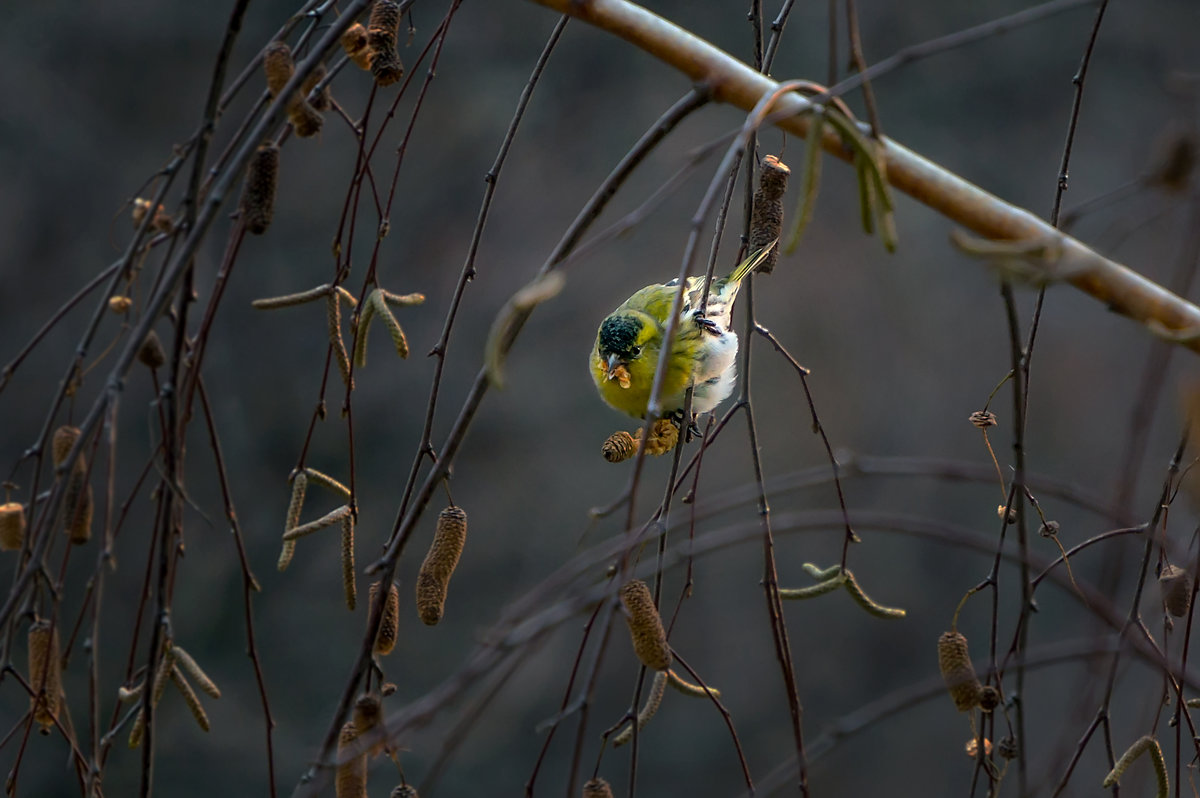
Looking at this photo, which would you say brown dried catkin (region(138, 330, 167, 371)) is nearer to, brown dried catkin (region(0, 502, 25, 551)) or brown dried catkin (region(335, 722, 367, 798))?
brown dried catkin (region(0, 502, 25, 551))

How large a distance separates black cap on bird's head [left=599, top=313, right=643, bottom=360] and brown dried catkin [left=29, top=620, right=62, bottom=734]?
0.92 meters

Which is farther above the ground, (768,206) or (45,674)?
(768,206)

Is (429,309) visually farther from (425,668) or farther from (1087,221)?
(1087,221)

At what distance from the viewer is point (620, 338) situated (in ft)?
5.08

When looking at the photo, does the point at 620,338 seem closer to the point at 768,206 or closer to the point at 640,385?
the point at 640,385

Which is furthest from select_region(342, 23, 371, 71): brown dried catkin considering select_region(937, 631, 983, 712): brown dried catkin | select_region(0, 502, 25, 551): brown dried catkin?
select_region(937, 631, 983, 712): brown dried catkin

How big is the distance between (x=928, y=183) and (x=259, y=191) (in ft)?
1.52

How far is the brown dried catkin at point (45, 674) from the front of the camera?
2.22 feet

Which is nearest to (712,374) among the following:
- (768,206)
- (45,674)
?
(768,206)

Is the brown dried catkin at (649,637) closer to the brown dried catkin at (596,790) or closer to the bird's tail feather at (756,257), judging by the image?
the brown dried catkin at (596,790)

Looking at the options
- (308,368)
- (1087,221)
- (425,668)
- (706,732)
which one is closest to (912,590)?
(706,732)

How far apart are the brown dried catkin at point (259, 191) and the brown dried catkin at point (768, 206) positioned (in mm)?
476

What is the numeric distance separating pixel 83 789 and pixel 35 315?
2.35 metres

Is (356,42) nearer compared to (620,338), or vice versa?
(356,42)
